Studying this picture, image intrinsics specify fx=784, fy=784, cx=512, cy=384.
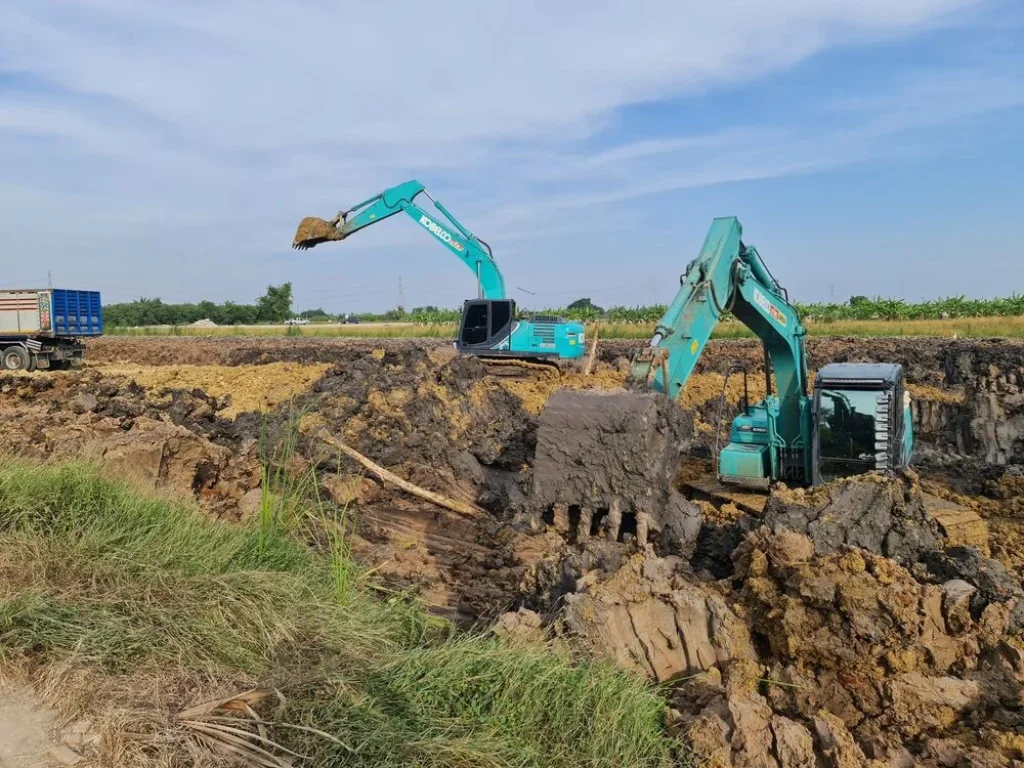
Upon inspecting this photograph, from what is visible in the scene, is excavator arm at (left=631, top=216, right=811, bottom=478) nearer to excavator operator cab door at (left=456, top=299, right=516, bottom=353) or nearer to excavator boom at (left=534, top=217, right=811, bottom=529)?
excavator boom at (left=534, top=217, right=811, bottom=529)

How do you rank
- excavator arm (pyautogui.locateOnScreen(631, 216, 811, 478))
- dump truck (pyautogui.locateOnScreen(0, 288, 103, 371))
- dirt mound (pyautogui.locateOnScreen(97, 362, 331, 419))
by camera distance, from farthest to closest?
1. dump truck (pyautogui.locateOnScreen(0, 288, 103, 371))
2. dirt mound (pyautogui.locateOnScreen(97, 362, 331, 419))
3. excavator arm (pyautogui.locateOnScreen(631, 216, 811, 478))

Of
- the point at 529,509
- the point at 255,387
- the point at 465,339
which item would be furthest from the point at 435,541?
the point at 465,339

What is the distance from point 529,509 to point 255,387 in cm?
881

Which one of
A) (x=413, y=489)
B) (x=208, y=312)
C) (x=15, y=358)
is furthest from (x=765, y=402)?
(x=208, y=312)

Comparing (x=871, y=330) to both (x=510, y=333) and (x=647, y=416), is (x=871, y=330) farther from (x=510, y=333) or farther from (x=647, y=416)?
(x=647, y=416)

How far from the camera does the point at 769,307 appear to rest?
8852mm

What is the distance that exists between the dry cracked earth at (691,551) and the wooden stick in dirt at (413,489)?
0.12m

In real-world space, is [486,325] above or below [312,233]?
below

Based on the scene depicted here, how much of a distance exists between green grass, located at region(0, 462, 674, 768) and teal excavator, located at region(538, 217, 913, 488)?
2.81 meters

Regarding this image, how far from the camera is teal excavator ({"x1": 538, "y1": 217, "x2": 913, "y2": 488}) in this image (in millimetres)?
7461

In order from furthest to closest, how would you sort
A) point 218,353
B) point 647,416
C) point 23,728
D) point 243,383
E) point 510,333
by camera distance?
point 218,353 < point 510,333 < point 243,383 < point 647,416 < point 23,728

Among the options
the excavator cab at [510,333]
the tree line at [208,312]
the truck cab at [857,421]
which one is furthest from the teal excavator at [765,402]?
the tree line at [208,312]

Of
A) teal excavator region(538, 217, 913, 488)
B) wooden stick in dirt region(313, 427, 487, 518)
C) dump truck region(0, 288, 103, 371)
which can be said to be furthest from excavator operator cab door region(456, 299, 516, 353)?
dump truck region(0, 288, 103, 371)

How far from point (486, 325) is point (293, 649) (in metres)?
13.9
